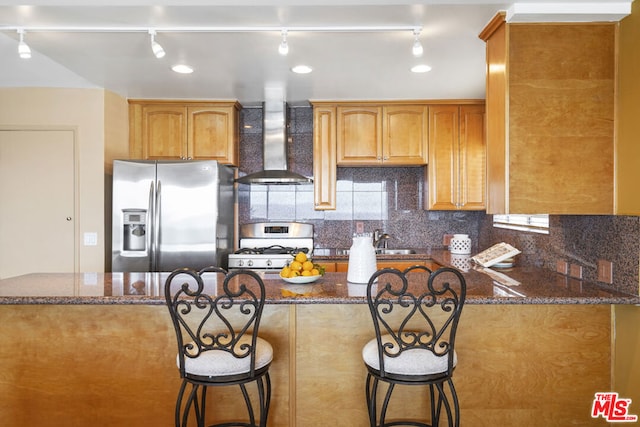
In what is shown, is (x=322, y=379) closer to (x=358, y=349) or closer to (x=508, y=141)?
(x=358, y=349)

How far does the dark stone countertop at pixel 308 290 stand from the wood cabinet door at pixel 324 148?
60.0 inches

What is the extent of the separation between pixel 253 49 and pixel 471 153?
231 cm

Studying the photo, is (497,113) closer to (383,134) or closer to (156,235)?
(383,134)

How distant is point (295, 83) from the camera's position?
11.4 ft

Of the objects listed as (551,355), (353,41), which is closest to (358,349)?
(551,355)

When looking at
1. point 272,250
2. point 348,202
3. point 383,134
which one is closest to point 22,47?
point 272,250

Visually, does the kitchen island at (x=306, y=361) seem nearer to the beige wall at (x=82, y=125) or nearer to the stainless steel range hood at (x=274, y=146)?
the beige wall at (x=82, y=125)

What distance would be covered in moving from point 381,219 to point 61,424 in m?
3.10

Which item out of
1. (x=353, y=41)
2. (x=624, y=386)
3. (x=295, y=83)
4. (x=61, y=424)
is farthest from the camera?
(x=295, y=83)

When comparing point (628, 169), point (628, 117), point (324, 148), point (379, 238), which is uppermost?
point (324, 148)

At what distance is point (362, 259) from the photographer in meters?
2.29

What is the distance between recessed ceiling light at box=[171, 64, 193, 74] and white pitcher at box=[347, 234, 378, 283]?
1.79 m

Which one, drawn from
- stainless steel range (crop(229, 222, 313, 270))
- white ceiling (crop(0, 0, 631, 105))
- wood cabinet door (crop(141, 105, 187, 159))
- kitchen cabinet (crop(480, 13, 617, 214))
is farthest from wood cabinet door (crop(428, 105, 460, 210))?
wood cabinet door (crop(141, 105, 187, 159))

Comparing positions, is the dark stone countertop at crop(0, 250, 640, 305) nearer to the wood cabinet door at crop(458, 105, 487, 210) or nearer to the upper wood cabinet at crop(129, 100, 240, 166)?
the wood cabinet door at crop(458, 105, 487, 210)
